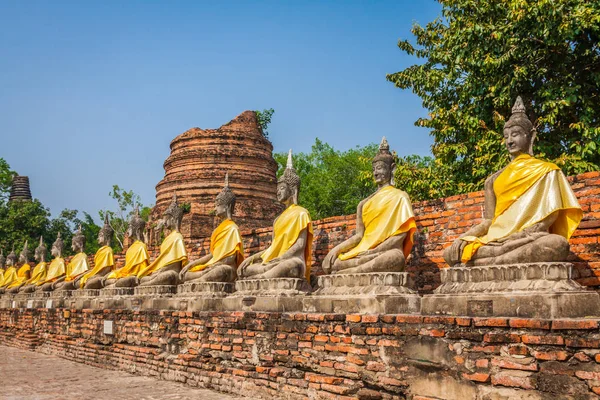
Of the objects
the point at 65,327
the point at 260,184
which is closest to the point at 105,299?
the point at 65,327

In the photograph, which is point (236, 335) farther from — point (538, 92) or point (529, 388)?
point (538, 92)

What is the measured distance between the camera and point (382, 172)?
20.9 ft

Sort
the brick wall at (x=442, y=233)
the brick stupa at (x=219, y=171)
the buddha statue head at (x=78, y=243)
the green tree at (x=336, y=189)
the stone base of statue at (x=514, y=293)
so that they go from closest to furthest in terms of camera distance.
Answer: the stone base of statue at (x=514, y=293) → the brick wall at (x=442, y=233) → the buddha statue head at (x=78, y=243) → the brick stupa at (x=219, y=171) → the green tree at (x=336, y=189)

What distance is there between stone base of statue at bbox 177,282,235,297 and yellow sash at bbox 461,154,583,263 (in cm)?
396

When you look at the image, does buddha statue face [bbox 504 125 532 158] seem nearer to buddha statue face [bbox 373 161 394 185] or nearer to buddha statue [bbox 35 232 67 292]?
buddha statue face [bbox 373 161 394 185]

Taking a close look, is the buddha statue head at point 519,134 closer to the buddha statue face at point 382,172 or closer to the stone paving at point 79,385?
the buddha statue face at point 382,172

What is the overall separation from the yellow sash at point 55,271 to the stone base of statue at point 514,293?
471 inches

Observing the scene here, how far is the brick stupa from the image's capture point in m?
22.7

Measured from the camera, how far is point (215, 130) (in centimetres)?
2405

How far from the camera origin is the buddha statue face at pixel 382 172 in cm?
638

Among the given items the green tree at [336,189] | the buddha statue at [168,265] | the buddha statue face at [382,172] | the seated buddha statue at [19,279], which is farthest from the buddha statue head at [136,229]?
the green tree at [336,189]

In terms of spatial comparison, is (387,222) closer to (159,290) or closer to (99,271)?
(159,290)

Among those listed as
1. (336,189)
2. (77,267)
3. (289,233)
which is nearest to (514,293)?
(289,233)

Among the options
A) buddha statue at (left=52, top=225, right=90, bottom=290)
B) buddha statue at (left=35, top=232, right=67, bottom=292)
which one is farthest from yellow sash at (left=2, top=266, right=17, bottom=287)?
buddha statue at (left=52, top=225, right=90, bottom=290)
